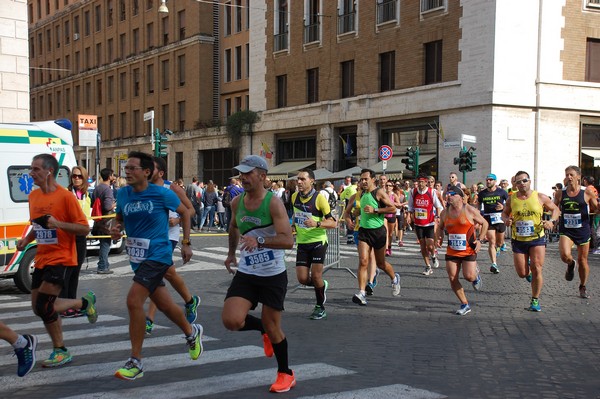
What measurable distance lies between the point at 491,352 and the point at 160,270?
3345 millimetres

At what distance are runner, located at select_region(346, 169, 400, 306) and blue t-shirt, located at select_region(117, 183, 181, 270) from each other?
4204 millimetres

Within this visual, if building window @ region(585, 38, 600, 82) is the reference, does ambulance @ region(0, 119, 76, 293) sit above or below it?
below

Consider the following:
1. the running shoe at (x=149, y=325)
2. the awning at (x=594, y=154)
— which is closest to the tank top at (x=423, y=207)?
the running shoe at (x=149, y=325)

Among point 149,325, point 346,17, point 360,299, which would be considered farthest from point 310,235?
point 346,17

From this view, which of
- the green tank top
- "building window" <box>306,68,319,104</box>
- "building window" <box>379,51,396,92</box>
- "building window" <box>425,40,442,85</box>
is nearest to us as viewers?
the green tank top

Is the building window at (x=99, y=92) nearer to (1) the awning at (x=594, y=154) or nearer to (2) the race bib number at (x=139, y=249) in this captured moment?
(1) the awning at (x=594, y=154)

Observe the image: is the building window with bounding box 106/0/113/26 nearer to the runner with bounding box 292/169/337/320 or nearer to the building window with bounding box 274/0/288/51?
the building window with bounding box 274/0/288/51

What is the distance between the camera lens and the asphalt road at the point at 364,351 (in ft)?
18.7

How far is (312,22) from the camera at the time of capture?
115ft

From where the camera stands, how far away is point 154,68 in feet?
162

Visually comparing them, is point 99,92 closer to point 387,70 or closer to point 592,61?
point 387,70

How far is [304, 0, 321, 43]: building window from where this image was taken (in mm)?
34812

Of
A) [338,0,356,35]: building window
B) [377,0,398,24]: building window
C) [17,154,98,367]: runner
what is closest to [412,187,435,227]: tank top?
[17,154,98,367]: runner

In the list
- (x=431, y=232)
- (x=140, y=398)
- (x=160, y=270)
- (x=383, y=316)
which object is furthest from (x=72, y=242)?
(x=431, y=232)
